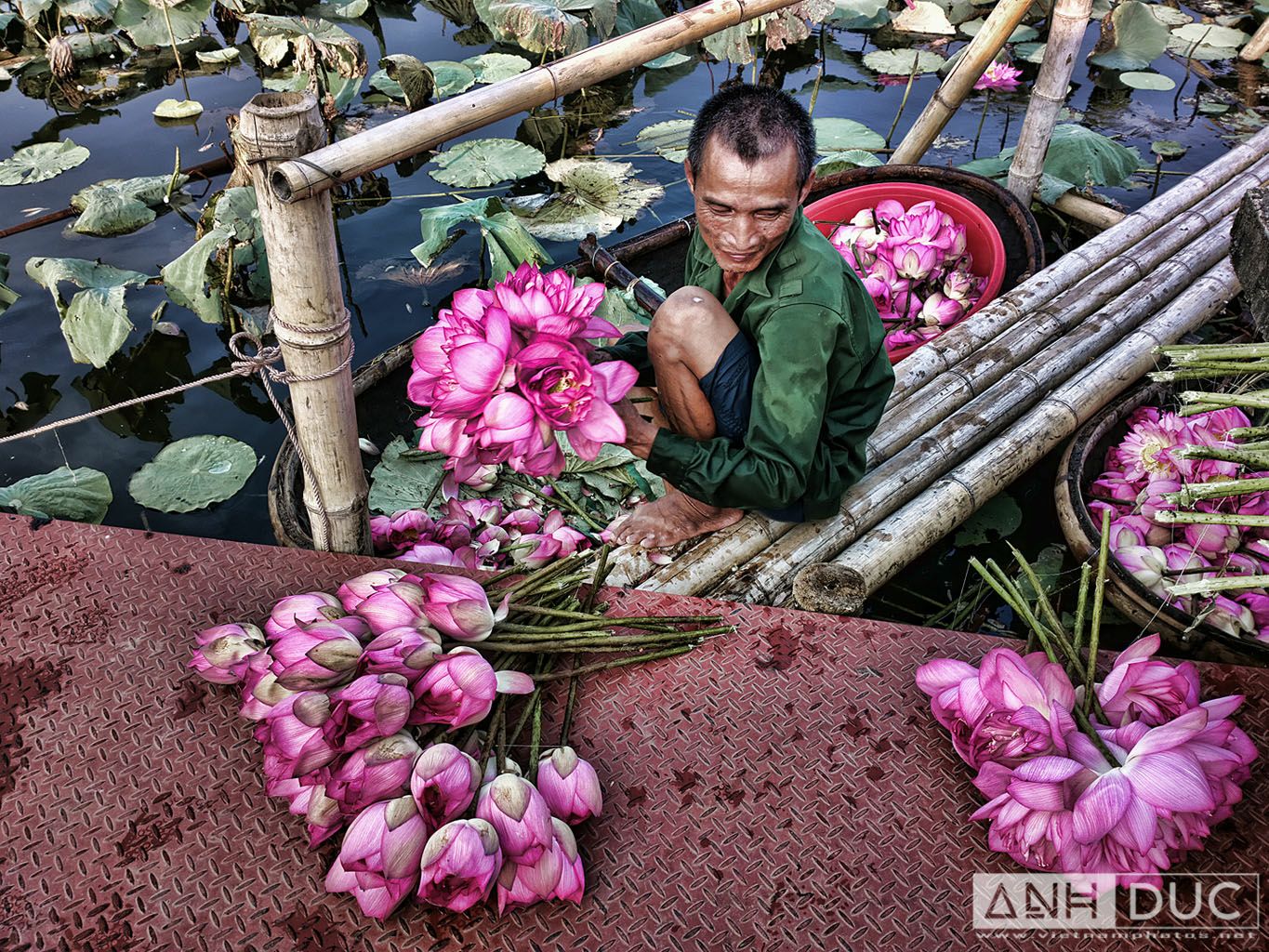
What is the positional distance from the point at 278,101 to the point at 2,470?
210 cm

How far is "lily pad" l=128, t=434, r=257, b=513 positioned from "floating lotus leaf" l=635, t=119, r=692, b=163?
8.18ft

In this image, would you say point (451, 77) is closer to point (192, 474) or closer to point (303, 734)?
point (192, 474)

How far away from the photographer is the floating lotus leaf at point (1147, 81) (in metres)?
4.93

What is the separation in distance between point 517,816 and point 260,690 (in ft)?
1.41

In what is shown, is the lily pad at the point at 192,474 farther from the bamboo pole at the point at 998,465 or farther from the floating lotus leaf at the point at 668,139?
the floating lotus leaf at the point at 668,139

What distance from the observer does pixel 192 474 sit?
2783 mm

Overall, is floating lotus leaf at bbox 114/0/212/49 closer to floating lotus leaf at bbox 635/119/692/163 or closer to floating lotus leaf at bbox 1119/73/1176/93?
floating lotus leaf at bbox 635/119/692/163

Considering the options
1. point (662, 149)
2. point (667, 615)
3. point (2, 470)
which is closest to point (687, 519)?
point (667, 615)

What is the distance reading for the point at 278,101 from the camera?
141 cm

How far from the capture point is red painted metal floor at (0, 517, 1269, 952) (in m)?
1.21

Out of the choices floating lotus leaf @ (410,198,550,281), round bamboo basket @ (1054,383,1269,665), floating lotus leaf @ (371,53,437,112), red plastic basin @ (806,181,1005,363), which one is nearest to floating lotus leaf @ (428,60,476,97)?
floating lotus leaf @ (371,53,437,112)

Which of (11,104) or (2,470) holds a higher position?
(11,104)

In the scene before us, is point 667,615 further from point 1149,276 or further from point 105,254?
point 105,254

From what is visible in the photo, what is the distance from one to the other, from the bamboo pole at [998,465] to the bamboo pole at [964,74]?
3.53 feet
